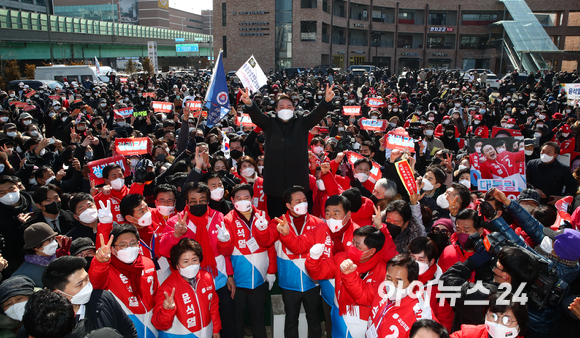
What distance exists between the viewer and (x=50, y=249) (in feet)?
11.1

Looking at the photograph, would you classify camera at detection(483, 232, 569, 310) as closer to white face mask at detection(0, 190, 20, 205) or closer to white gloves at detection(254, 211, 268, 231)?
white gloves at detection(254, 211, 268, 231)

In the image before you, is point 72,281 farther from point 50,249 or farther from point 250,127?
point 250,127

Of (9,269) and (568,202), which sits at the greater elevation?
(568,202)

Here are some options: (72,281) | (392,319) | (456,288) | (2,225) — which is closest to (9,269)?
(2,225)

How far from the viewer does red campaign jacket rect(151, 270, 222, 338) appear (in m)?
3.34

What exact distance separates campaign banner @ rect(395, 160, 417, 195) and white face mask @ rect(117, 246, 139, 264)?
2689mm

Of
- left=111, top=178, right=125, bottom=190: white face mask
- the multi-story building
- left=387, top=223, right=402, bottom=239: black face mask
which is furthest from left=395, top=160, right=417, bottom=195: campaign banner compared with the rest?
the multi-story building

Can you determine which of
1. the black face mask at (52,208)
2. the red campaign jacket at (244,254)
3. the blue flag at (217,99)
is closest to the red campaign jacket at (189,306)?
the red campaign jacket at (244,254)

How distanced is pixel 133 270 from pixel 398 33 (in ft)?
174

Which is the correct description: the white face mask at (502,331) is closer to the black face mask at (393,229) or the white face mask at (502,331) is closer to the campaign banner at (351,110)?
the black face mask at (393,229)

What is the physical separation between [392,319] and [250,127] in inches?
263

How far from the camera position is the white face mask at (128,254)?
129 inches

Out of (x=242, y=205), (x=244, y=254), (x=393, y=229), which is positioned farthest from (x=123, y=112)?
(x=393, y=229)

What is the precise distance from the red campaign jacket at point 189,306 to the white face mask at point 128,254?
0.34 meters
